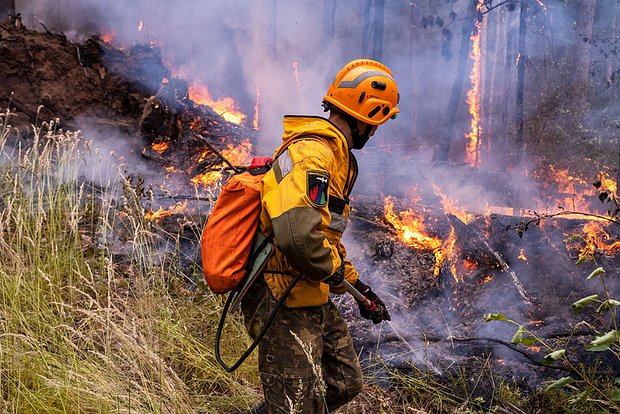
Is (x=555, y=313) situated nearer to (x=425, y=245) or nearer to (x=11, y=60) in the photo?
(x=425, y=245)

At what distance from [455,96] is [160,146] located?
23.3 ft

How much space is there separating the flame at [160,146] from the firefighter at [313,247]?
5616 mm

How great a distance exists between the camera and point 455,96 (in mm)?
13156

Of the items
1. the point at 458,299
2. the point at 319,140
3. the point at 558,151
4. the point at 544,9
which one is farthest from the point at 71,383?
the point at 558,151

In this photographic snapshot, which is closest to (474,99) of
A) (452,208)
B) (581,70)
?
(581,70)

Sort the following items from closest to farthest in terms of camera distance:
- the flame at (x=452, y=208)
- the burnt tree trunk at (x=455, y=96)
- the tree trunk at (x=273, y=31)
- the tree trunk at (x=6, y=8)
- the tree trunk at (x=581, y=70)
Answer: the flame at (x=452, y=208) < the tree trunk at (x=6, y=8) < the burnt tree trunk at (x=455, y=96) < the tree trunk at (x=273, y=31) < the tree trunk at (x=581, y=70)

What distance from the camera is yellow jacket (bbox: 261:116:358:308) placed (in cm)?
278

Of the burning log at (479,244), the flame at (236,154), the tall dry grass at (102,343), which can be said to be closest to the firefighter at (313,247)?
the tall dry grass at (102,343)

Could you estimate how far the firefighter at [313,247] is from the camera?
9.21 feet

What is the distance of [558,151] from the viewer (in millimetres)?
14945

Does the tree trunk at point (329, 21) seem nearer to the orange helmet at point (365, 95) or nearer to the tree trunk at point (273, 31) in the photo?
the tree trunk at point (273, 31)

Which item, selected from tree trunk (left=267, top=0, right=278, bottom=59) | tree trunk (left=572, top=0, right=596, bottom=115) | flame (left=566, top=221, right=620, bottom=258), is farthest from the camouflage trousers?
tree trunk (left=572, top=0, right=596, bottom=115)

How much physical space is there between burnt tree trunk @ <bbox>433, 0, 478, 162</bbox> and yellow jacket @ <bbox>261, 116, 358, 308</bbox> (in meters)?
9.82

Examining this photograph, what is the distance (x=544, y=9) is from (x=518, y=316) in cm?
849
